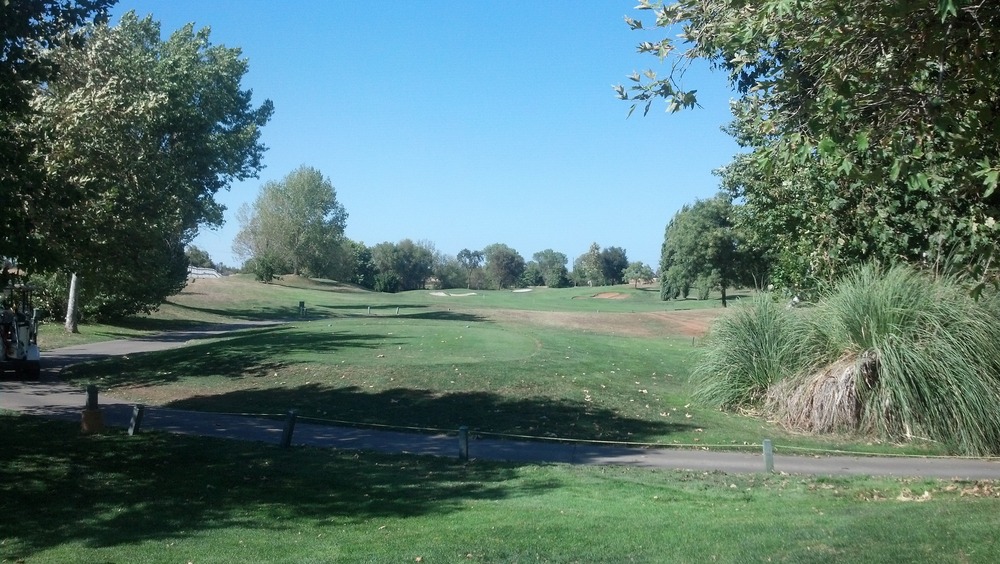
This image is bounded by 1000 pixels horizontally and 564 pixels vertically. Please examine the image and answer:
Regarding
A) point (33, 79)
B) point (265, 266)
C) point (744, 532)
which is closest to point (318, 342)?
point (33, 79)

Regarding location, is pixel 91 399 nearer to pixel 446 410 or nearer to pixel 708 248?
pixel 446 410

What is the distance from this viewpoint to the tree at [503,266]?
13675 cm

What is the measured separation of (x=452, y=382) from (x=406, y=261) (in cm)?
10086

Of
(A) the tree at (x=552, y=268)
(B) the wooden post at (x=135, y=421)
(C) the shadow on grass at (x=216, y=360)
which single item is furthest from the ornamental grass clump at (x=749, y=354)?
(A) the tree at (x=552, y=268)

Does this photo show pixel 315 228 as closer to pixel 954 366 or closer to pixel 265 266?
pixel 265 266

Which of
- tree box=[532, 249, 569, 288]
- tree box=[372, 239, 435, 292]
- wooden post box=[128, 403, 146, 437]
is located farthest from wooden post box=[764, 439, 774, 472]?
tree box=[532, 249, 569, 288]

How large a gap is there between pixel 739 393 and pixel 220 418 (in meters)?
12.4

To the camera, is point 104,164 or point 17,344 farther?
point 17,344

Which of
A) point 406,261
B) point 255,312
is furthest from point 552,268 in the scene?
point 255,312

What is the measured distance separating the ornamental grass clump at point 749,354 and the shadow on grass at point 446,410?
2.71 m

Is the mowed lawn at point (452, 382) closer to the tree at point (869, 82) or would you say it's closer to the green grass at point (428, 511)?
the green grass at point (428, 511)

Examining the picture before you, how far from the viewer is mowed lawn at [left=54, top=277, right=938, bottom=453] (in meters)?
18.9

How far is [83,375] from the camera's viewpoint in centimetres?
2623

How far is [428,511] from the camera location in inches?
424
